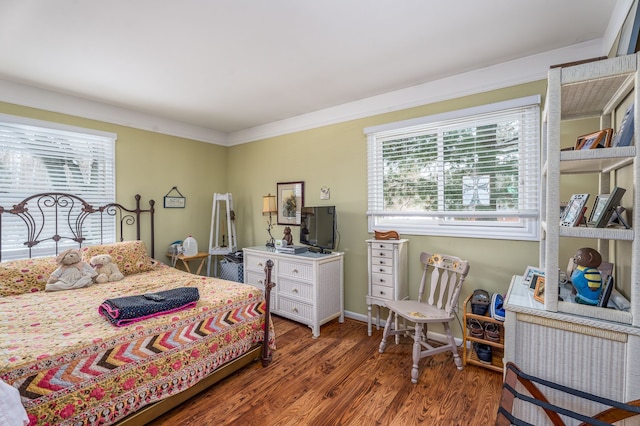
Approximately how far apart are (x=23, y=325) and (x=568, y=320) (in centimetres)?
300

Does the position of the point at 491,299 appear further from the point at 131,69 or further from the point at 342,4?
the point at 131,69

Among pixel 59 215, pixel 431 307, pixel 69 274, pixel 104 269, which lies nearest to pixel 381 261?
pixel 431 307

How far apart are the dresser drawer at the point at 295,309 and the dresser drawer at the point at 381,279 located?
2.41 ft

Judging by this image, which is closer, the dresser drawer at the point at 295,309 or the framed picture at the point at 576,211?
the framed picture at the point at 576,211

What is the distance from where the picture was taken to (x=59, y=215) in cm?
316

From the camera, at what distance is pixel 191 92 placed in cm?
310

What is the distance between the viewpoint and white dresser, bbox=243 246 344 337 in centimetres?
303

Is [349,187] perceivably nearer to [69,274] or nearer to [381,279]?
[381,279]

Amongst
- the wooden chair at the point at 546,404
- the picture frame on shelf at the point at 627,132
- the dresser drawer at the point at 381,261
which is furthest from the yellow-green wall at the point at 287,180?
the wooden chair at the point at 546,404

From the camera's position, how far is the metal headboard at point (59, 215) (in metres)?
2.95

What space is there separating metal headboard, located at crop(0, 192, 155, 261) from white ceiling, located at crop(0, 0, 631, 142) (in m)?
1.00

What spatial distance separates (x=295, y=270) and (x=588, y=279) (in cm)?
244

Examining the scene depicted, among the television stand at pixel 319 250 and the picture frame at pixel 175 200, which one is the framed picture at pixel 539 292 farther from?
the picture frame at pixel 175 200

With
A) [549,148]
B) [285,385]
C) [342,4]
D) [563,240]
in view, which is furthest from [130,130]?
[563,240]
